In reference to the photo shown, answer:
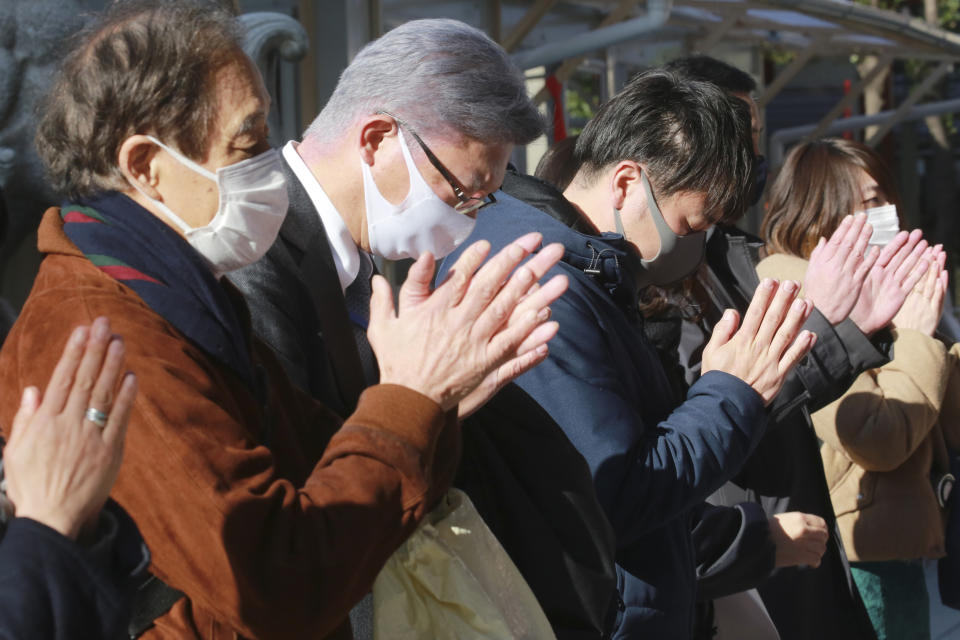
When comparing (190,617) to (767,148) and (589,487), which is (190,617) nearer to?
(589,487)

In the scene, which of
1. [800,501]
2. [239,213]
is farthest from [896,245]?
[239,213]

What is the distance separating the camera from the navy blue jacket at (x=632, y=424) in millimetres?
2021

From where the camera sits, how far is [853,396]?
3.17 metres

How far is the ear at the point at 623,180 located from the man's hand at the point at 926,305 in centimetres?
117

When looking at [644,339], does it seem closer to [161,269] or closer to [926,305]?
[161,269]

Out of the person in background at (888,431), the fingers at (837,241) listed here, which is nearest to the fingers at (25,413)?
the fingers at (837,241)

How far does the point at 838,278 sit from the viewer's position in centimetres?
274

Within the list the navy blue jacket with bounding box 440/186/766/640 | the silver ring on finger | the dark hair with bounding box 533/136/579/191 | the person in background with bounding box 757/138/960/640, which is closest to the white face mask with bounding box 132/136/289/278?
the silver ring on finger

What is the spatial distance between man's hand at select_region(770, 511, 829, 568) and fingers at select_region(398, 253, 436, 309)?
127 centimetres

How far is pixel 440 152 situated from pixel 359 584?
85cm

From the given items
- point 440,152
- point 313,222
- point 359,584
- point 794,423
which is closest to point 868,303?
point 794,423

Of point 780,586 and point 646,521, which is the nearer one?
point 646,521

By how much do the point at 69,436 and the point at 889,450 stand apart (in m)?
2.41

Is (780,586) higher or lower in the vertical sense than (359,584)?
lower
